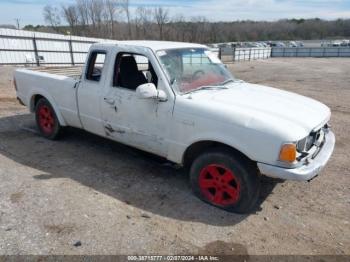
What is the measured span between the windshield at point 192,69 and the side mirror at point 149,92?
0.65ft

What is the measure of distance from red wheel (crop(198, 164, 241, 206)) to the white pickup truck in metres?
0.01

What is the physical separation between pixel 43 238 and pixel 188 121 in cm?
196

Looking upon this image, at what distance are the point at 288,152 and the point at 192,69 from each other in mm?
1791

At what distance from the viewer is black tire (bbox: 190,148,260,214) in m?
3.32

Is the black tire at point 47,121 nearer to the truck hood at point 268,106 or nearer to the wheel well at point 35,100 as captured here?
the wheel well at point 35,100

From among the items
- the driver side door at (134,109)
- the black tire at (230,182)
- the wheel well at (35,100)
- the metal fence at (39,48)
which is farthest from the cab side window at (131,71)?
the metal fence at (39,48)

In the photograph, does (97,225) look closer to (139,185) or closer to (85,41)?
(139,185)

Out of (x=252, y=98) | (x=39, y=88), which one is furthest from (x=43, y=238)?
(x=39, y=88)

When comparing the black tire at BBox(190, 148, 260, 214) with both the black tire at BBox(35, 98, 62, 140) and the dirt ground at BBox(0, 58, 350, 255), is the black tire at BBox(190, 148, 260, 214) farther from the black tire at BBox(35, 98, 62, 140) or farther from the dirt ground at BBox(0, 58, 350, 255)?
the black tire at BBox(35, 98, 62, 140)

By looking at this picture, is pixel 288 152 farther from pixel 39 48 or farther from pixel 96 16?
pixel 96 16

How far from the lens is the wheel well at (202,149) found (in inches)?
133

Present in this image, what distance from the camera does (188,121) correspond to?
3516mm

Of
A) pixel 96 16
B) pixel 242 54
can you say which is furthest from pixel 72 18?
pixel 242 54

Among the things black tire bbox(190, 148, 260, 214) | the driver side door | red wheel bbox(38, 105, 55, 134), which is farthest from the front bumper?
red wheel bbox(38, 105, 55, 134)
